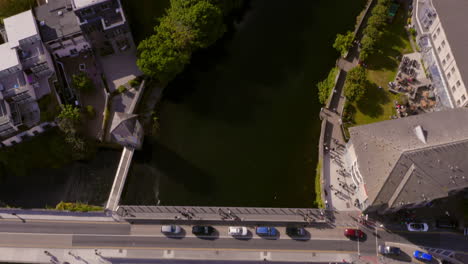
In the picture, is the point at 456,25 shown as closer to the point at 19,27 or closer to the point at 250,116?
the point at 250,116

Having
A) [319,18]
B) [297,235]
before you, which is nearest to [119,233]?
[297,235]

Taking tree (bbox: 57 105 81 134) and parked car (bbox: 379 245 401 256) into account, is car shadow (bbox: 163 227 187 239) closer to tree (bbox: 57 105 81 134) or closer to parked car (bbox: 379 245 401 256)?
tree (bbox: 57 105 81 134)

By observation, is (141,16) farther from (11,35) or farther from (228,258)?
(228,258)

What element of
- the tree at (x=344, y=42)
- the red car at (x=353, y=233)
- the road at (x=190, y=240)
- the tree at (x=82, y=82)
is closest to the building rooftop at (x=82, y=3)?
the tree at (x=82, y=82)

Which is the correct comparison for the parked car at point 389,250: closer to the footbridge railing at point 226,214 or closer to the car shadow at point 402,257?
the car shadow at point 402,257

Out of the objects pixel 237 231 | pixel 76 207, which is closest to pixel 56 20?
pixel 76 207

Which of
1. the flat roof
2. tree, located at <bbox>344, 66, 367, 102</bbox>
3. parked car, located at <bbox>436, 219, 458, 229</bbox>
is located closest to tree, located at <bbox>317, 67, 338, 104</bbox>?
tree, located at <bbox>344, 66, 367, 102</bbox>
